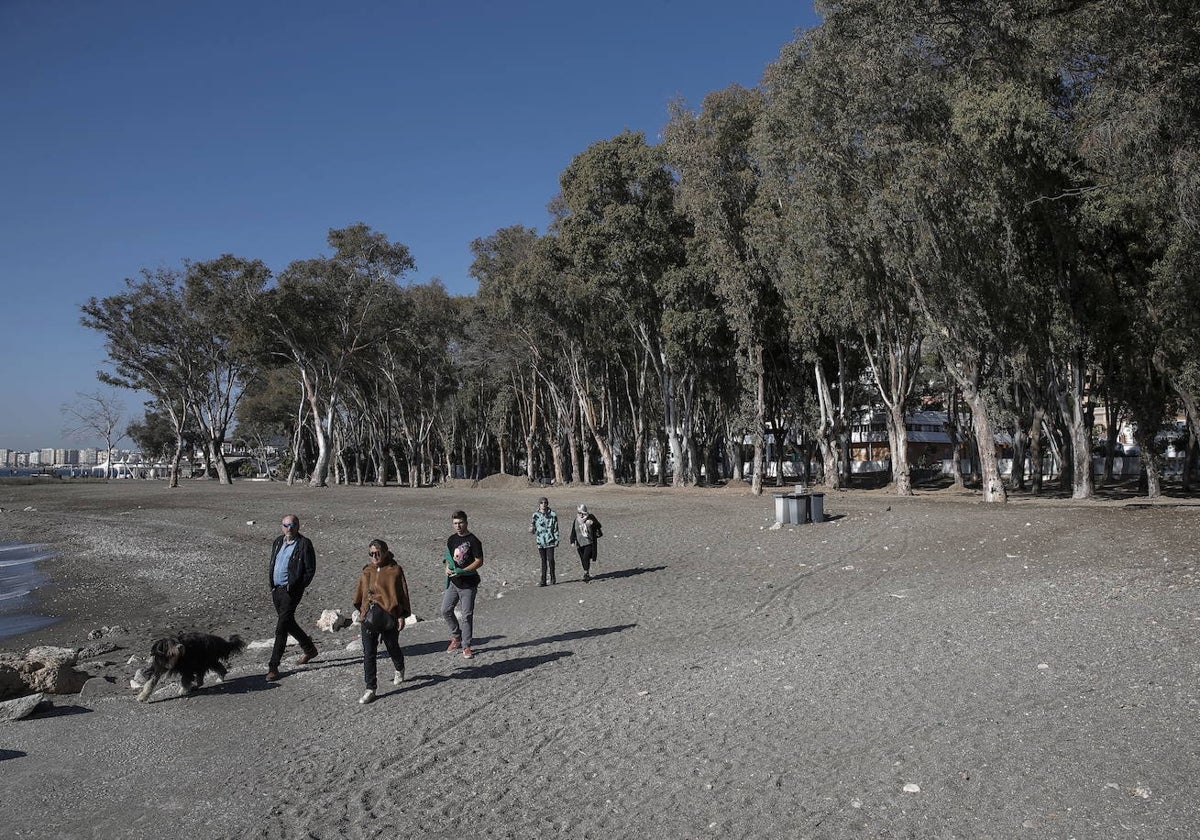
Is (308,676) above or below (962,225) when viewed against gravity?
below

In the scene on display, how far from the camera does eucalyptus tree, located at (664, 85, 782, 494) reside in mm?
30875

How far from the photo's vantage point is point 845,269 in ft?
88.9

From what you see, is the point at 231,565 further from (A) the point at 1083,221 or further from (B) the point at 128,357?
(B) the point at 128,357

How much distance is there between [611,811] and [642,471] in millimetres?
43529

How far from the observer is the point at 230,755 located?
22.1 feet

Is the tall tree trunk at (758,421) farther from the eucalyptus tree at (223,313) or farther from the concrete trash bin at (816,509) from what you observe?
the eucalyptus tree at (223,313)

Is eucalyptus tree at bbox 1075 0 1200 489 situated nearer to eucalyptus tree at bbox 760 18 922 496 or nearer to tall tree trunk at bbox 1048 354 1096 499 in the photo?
tall tree trunk at bbox 1048 354 1096 499

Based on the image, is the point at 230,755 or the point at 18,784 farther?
the point at 230,755

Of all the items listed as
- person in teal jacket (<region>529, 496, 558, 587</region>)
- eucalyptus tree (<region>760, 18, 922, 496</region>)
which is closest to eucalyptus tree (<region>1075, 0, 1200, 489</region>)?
eucalyptus tree (<region>760, 18, 922, 496</region>)

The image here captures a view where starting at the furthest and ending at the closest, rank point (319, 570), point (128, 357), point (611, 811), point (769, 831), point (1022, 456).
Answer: point (128, 357) < point (1022, 456) < point (319, 570) < point (611, 811) < point (769, 831)

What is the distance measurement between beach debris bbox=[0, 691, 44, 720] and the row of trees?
1844cm

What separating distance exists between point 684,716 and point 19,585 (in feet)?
54.8

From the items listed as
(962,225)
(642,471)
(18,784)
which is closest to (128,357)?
(642,471)

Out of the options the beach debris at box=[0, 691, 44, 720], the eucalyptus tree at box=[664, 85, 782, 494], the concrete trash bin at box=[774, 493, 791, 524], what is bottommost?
the beach debris at box=[0, 691, 44, 720]
